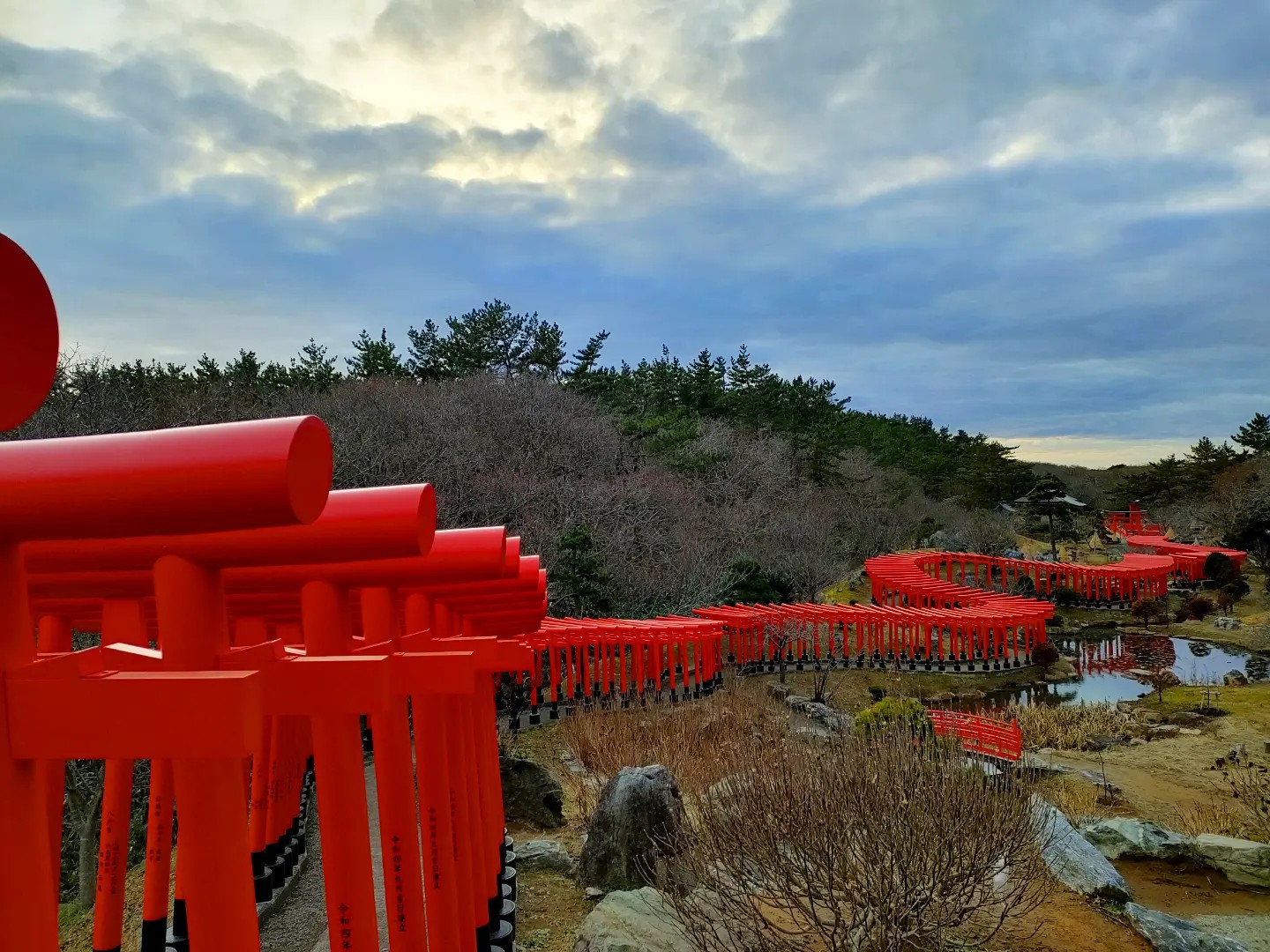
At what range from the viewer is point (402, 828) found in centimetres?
397

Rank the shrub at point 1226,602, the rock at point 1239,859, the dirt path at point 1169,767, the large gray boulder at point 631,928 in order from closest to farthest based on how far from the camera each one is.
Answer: the large gray boulder at point 631,928 → the rock at point 1239,859 → the dirt path at point 1169,767 → the shrub at point 1226,602

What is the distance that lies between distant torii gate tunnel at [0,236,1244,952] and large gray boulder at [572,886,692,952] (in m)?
0.81

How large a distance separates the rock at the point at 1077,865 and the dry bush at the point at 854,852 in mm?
1691

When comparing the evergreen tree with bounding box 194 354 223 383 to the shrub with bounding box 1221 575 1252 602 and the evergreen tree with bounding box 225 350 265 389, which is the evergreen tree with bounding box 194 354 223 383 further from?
the shrub with bounding box 1221 575 1252 602

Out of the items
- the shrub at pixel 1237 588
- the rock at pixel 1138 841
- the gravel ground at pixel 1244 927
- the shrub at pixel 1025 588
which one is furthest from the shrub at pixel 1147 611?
the gravel ground at pixel 1244 927

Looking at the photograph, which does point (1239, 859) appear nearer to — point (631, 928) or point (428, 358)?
point (631, 928)

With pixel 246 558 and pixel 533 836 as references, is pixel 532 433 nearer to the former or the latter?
pixel 533 836

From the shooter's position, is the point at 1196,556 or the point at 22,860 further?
the point at 1196,556

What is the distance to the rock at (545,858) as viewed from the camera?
796 centimetres

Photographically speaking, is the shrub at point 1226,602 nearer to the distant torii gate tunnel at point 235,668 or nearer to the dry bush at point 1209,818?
the dry bush at point 1209,818

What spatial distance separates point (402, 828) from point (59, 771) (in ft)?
5.88

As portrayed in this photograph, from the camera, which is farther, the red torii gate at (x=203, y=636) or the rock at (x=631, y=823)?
the rock at (x=631, y=823)

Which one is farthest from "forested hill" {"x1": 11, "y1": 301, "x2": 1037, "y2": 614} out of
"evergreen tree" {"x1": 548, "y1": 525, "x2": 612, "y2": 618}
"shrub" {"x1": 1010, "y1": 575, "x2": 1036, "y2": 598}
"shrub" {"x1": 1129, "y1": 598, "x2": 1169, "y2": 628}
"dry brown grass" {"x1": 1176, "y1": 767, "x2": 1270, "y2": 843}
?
"dry brown grass" {"x1": 1176, "y1": 767, "x2": 1270, "y2": 843}

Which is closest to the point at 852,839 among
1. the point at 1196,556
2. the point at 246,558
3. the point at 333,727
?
the point at 333,727
